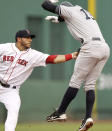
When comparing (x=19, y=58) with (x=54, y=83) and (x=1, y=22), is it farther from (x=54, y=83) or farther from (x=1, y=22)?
(x=54, y=83)

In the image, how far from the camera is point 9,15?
15.2m

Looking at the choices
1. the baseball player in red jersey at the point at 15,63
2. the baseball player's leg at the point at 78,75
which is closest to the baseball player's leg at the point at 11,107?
the baseball player in red jersey at the point at 15,63

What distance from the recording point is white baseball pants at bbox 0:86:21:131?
334 inches

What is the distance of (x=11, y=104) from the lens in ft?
28.5

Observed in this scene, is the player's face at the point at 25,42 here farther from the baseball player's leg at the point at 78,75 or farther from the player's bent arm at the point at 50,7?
the baseball player's leg at the point at 78,75

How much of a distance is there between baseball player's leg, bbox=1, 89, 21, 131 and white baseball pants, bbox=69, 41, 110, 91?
931 millimetres

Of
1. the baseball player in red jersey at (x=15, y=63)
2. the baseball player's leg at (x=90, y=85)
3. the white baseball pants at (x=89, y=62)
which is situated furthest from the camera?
the baseball player in red jersey at (x=15, y=63)

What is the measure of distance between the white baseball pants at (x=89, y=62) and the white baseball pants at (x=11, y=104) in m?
0.93

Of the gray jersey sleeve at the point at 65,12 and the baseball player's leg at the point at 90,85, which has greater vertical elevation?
the gray jersey sleeve at the point at 65,12

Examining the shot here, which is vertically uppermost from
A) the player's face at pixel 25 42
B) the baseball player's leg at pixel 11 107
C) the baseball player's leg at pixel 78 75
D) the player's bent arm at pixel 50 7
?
the player's bent arm at pixel 50 7

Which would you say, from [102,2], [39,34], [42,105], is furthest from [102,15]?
[42,105]

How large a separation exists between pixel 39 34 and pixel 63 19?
7.45 meters

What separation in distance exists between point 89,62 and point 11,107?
4.60ft

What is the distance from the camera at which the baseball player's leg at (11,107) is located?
848 centimetres
